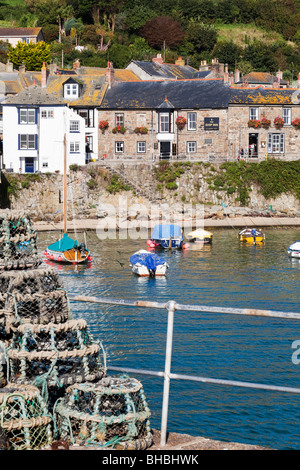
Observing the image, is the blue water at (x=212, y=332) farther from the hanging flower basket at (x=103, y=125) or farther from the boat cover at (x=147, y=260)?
the hanging flower basket at (x=103, y=125)

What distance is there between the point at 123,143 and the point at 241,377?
149 feet

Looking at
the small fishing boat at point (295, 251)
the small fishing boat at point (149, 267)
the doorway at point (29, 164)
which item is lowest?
the small fishing boat at point (149, 267)

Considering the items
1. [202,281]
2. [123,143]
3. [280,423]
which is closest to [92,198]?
[123,143]

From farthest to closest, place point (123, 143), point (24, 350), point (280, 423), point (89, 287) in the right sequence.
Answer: point (123, 143) → point (89, 287) → point (280, 423) → point (24, 350)

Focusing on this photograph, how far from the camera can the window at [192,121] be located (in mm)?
63281

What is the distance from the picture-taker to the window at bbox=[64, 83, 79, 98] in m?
65.1

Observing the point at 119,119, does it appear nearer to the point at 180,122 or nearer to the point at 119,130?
the point at 119,130

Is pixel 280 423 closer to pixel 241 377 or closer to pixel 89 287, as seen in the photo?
pixel 241 377

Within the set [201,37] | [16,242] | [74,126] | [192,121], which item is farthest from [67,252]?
[201,37]

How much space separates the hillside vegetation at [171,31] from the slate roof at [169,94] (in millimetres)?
23415

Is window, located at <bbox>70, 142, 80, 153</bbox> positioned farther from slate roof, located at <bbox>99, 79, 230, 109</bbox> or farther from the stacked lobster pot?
the stacked lobster pot

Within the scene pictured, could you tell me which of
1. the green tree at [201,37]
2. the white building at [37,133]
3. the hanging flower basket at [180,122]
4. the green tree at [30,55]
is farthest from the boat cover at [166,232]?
the green tree at [201,37]

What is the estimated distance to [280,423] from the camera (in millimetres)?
17375

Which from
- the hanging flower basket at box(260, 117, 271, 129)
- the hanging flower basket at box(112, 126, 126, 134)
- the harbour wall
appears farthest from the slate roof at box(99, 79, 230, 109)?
the harbour wall
